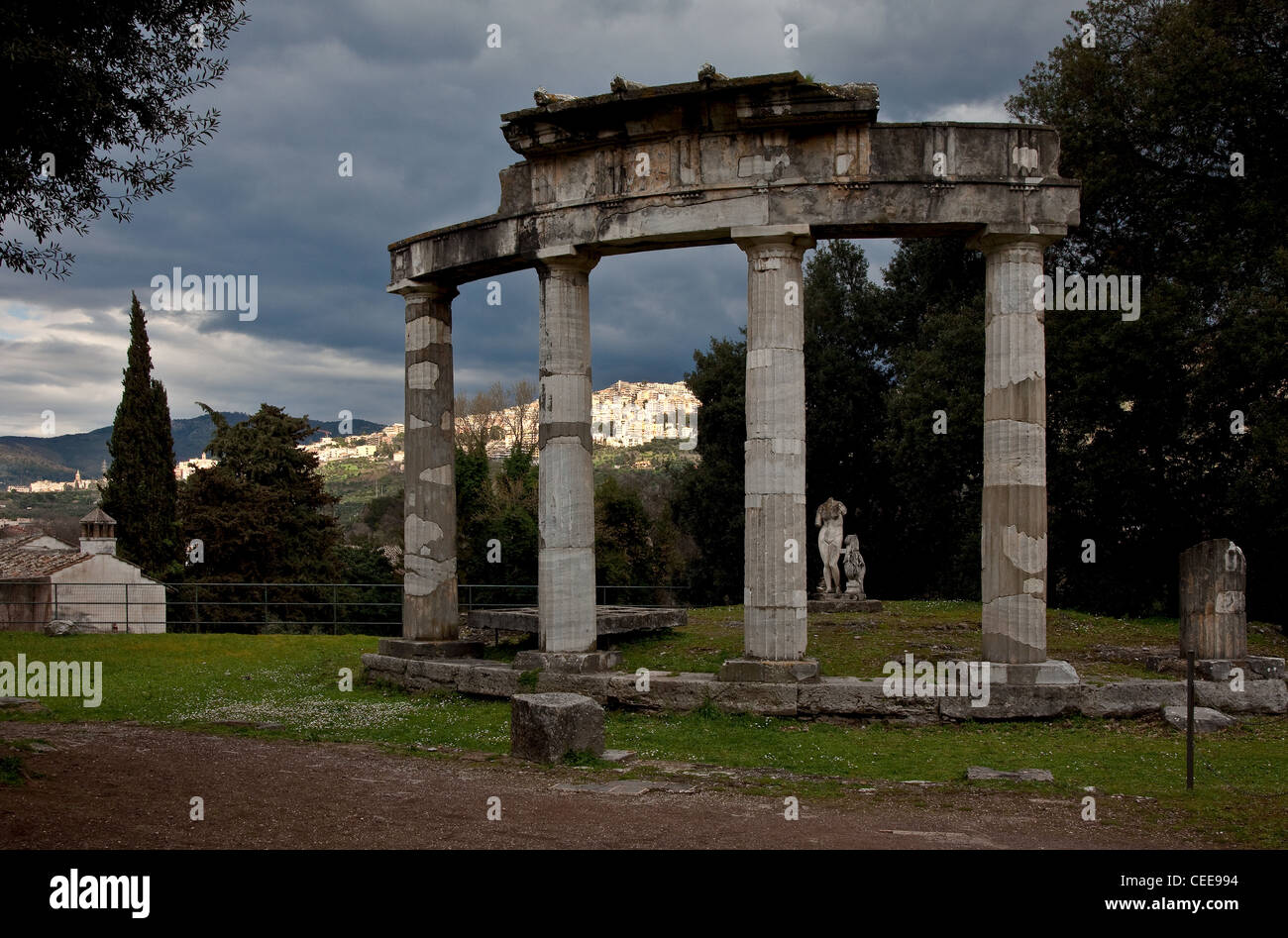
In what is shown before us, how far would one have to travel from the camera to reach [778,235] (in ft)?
47.0

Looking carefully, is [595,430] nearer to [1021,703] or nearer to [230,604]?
[230,604]

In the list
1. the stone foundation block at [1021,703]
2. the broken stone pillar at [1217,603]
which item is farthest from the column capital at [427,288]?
the broken stone pillar at [1217,603]

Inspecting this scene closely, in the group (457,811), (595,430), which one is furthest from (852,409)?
(457,811)

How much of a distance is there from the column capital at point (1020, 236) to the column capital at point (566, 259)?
18.0 feet

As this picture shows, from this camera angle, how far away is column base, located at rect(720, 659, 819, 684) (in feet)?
45.7

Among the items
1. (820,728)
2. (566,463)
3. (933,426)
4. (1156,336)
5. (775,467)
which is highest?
(1156,336)

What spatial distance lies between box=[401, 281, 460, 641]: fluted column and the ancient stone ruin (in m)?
2.64

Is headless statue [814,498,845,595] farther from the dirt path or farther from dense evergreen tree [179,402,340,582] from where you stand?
dense evergreen tree [179,402,340,582]

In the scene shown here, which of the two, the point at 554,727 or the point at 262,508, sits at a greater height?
the point at 262,508

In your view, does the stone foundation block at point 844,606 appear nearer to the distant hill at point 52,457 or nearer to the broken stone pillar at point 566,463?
the broken stone pillar at point 566,463

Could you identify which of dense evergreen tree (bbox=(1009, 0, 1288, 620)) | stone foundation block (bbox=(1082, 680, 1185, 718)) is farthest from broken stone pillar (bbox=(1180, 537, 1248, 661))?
dense evergreen tree (bbox=(1009, 0, 1288, 620))

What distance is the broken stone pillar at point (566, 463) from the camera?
1528 centimetres

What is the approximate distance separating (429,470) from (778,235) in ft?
22.9

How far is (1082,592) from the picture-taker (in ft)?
98.2
